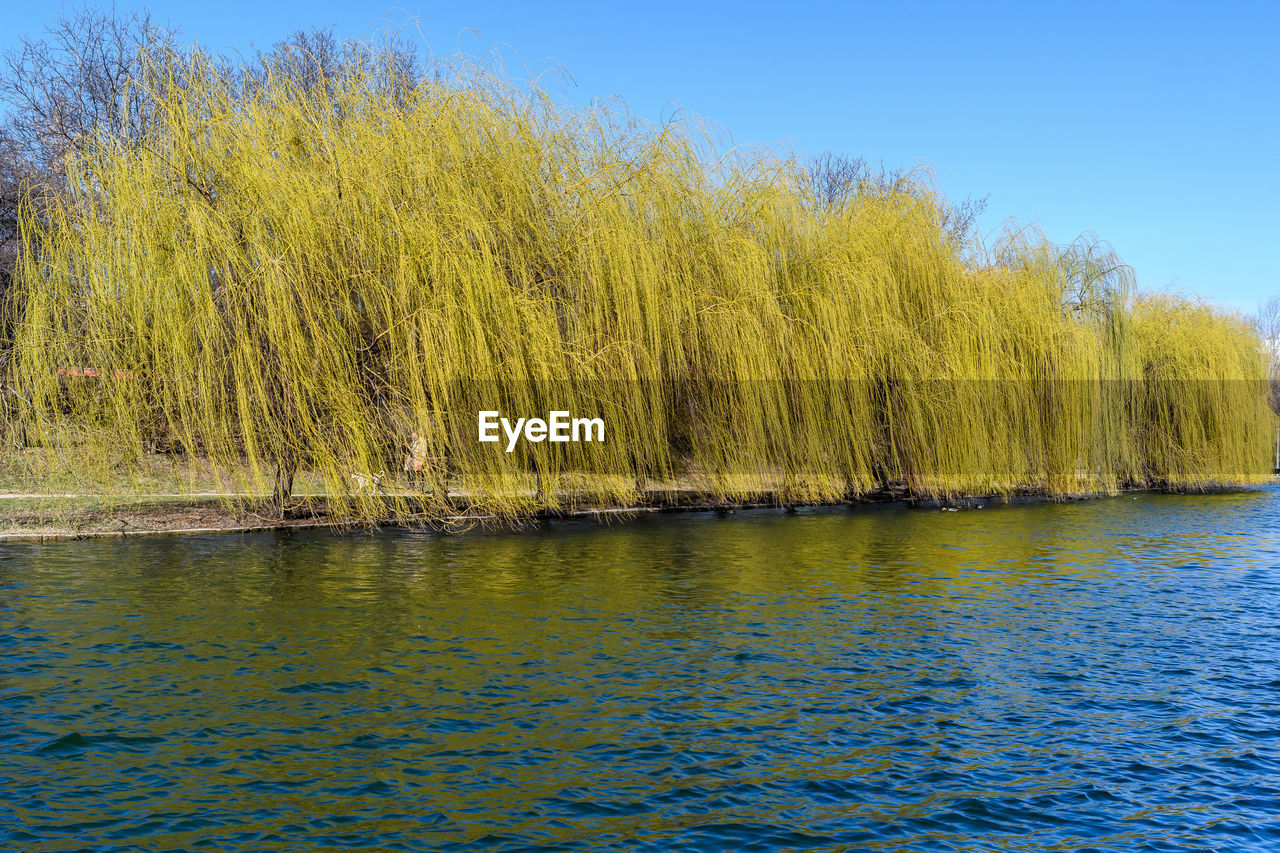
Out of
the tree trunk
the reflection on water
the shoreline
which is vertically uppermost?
the tree trunk

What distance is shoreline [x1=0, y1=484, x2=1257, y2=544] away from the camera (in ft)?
49.7

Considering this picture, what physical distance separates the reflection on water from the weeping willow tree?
8.37 ft

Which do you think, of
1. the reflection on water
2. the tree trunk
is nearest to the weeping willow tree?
the tree trunk

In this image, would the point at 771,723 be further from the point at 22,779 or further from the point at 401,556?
the point at 401,556

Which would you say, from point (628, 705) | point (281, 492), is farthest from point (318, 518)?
point (628, 705)

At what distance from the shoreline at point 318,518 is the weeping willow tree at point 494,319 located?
40 cm

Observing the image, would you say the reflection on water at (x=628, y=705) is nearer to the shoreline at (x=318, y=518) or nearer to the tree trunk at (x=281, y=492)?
the shoreline at (x=318, y=518)

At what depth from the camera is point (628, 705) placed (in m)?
7.54

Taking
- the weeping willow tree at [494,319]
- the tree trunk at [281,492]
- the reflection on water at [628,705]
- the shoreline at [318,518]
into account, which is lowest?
the reflection on water at [628,705]

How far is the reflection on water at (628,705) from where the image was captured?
18.7 feet

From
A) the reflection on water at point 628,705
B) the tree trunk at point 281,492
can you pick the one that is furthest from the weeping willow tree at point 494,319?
the reflection on water at point 628,705

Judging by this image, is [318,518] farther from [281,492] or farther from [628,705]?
[628,705]

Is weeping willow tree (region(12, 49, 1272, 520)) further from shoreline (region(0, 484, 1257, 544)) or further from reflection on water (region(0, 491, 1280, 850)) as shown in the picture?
reflection on water (region(0, 491, 1280, 850))

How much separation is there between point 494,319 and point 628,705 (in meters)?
9.06
